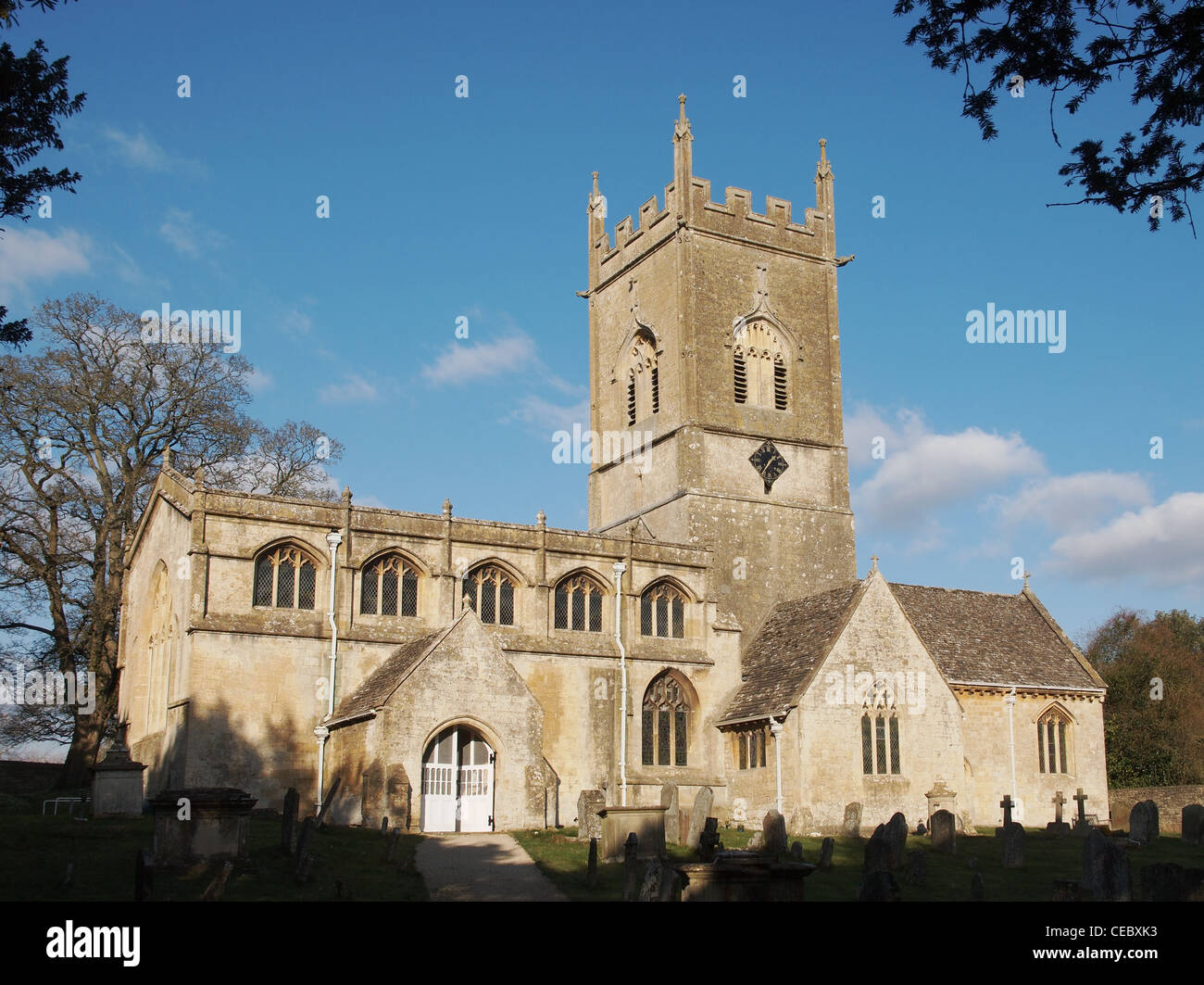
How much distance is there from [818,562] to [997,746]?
8.17 metres

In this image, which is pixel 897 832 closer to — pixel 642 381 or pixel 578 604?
pixel 578 604

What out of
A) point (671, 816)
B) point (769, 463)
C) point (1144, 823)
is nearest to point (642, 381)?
point (769, 463)

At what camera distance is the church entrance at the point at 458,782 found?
28.7m

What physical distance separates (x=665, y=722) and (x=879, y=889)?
64.0 feet

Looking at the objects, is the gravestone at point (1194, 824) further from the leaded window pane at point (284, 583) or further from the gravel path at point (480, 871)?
the leaded window pane at point (284, 583)

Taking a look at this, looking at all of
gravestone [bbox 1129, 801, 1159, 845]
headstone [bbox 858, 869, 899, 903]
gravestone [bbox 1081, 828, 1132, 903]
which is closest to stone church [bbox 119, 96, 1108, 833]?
gravestone [bbox 1129, 801, 1159, 845]

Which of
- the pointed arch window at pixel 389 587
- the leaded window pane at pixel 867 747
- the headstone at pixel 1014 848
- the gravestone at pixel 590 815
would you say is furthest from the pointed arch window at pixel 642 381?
the headstone at pixel 1014 848

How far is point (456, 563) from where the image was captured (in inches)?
1340

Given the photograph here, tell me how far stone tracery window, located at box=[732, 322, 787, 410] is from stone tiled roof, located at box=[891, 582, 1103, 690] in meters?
7.79

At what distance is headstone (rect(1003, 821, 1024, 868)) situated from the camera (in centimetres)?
2467
